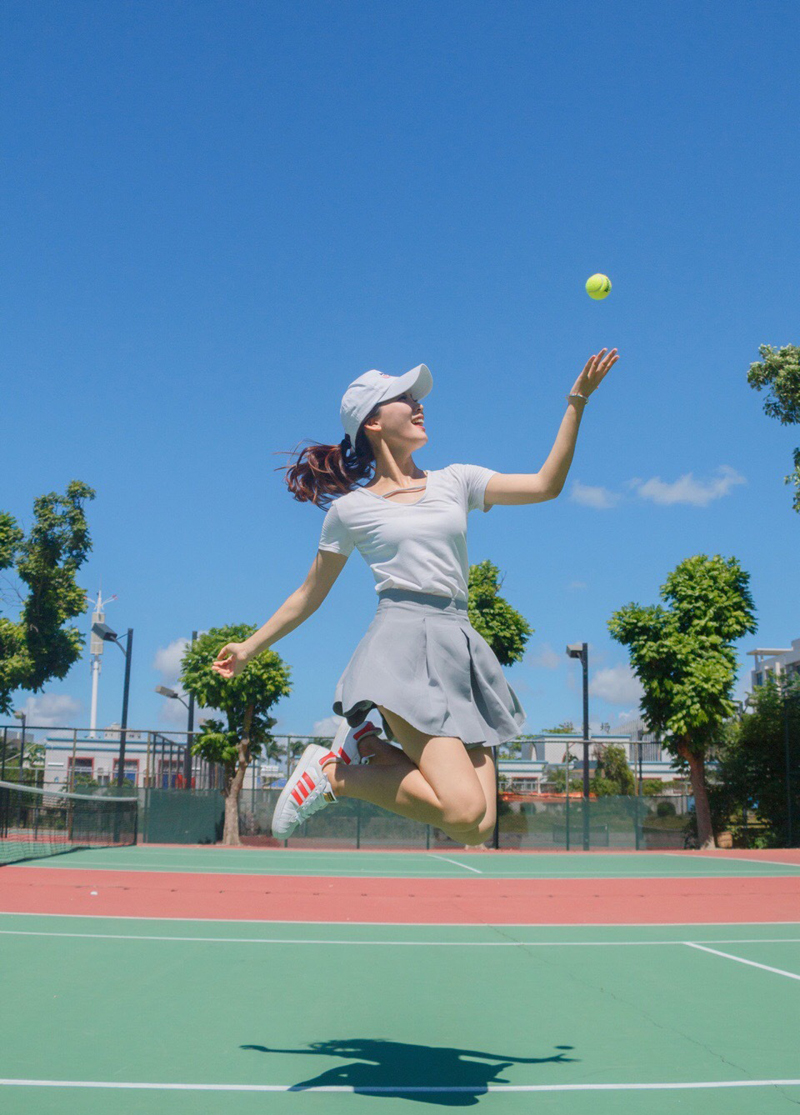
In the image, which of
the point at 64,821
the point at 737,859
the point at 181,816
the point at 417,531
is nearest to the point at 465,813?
the point at 417,531

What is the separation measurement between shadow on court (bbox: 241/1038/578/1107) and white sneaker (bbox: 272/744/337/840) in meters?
1.59

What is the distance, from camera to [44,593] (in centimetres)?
2772

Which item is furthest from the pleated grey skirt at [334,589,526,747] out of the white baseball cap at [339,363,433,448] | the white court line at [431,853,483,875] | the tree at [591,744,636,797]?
the tree at [591,744,636,797]

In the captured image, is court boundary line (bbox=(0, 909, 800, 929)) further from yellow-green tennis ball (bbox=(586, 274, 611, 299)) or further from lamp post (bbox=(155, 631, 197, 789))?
lamp post (bbox=(155, 631, 197, 789))

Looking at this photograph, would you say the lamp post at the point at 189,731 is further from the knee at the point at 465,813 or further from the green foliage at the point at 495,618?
the knee at the point at 465,813

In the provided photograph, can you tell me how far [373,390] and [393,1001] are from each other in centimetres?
418

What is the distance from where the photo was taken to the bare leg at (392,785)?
10.5 ft

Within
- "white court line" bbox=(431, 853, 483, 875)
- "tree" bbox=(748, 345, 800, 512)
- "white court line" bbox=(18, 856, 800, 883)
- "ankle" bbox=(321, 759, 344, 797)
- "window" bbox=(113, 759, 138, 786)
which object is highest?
"tree" bbox=(748, 345, 800, 512)

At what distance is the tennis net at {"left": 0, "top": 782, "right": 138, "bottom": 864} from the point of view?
1969 cm

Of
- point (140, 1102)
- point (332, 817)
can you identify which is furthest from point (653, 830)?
point (140, 1102)

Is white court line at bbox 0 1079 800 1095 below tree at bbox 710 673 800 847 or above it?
below

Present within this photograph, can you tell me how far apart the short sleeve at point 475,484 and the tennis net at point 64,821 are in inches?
689

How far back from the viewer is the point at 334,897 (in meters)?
12.7

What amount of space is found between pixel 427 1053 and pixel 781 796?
21426mm
